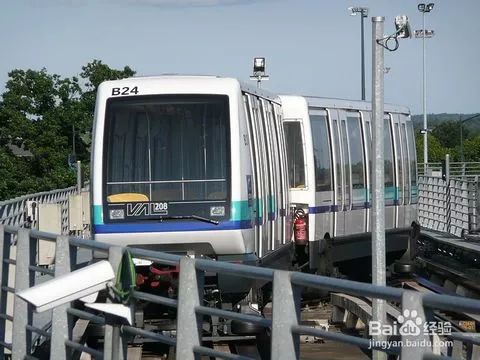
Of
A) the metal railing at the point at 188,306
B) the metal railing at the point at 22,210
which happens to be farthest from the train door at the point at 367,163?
the metal railing at the point at 188,306

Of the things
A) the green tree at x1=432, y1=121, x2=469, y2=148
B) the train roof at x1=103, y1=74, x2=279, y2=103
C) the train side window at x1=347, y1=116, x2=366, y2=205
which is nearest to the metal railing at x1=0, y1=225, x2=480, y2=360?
the train roof at x1=103, y1=74, x2=279, y2=103

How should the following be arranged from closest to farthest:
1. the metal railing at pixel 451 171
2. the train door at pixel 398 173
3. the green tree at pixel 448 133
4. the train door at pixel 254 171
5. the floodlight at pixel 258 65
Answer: the train door at pixel 254 171 < the train door at pixel 398 173 < the floodlight at pixel 258 65 < the metal railing at pixel 451 171 < the green tree at pixel 448 133

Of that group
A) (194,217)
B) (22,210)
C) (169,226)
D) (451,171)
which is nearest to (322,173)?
(22,210)

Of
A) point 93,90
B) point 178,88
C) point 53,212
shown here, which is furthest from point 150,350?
point 93,90

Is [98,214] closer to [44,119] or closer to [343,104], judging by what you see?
[343,104]

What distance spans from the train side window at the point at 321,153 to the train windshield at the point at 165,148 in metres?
5.97

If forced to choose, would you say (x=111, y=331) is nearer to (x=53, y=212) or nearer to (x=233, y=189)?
(x=233, y=189)

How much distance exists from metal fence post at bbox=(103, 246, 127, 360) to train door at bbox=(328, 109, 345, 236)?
1296 cm

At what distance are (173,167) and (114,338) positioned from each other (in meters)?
6.63

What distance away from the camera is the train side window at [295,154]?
66.1 ft

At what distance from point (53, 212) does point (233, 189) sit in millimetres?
7102

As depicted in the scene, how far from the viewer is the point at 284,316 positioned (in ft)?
21.1

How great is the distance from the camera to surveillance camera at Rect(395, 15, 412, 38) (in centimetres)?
1731

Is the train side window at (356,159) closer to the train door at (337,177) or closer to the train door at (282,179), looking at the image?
the train door at (337,177)
